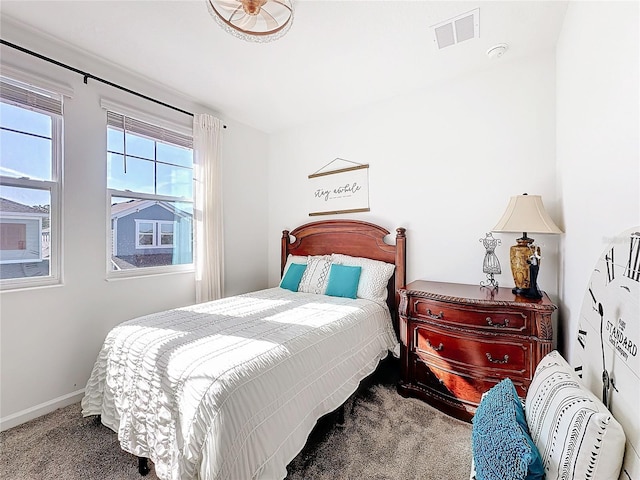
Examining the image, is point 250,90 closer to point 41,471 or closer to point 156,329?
point 156,329

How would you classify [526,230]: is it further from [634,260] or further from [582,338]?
[634,260]

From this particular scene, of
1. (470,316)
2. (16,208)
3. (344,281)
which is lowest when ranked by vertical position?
(470,316)

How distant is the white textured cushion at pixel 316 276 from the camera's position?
289cm

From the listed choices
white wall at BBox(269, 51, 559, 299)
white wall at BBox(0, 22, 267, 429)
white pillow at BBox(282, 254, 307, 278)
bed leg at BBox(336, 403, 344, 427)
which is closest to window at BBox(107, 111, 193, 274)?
white wall at BBox(0, 22, 267, 429)

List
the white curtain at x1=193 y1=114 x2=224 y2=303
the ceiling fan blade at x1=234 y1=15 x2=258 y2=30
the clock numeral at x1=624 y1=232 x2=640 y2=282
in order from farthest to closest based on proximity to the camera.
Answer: the white curtain at x1=193 y1=114 x2=224 y2=303 < the ceiling fan blade at x1=234 y1=15 x2=258 y2=30 < the clock numeral at x1=624 y1=232 x2=640 y2=282

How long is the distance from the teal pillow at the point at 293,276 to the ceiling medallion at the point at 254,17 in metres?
2.00

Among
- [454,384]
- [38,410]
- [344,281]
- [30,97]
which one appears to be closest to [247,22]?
[30,97]

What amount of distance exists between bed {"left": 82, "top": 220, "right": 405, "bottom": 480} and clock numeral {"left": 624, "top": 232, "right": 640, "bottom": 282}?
134cm

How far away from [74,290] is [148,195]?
3.25 feet

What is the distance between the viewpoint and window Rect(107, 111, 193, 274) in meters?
2.52

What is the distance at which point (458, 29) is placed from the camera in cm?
196

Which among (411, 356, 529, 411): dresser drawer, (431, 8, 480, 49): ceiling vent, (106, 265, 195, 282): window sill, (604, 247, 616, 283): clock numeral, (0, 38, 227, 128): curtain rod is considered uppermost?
(431, 8, 480, 49): ceiling vent

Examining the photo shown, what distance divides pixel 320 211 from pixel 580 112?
2372mm

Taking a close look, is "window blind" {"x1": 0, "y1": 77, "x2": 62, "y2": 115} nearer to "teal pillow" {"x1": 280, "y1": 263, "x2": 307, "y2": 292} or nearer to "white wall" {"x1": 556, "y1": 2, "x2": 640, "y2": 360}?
"teal pillow" {"x1": 280, "y1": 263, "x2": 307, "y2": 292}
